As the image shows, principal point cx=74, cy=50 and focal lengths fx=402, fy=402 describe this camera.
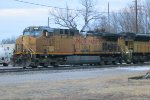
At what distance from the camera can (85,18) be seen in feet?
292

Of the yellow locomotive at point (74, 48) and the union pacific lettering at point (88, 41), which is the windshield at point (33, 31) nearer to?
the yellow locomotive at point (74, 48)

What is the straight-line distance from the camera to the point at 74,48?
3866 centimetres

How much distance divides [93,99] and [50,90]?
10.4 ft

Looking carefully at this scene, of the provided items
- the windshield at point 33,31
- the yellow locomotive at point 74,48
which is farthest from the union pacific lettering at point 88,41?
the windshield at point 33,31

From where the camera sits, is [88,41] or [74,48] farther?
[88,41]

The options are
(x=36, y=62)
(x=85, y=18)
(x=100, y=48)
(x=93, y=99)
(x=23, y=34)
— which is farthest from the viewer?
(x=85, y=18)

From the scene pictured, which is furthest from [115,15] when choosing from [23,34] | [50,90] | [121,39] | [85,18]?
[50,90]

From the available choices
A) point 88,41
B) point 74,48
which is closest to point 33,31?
point 74,48

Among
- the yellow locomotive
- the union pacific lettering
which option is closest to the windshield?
the yellow locomotive

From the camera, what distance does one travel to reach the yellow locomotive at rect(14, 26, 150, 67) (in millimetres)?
35000

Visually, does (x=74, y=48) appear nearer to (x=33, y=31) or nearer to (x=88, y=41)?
(x=88, y=41)

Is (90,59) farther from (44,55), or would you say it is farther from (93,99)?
(93,99)

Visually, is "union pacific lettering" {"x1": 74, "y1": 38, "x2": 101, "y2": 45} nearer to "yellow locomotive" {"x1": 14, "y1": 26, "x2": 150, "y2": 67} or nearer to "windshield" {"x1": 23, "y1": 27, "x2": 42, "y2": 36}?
"yellow locomotive" {"x1": 14, "y1": 26, "x2": 150, "y2": 67}

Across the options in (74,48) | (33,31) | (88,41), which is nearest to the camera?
(33,31)
